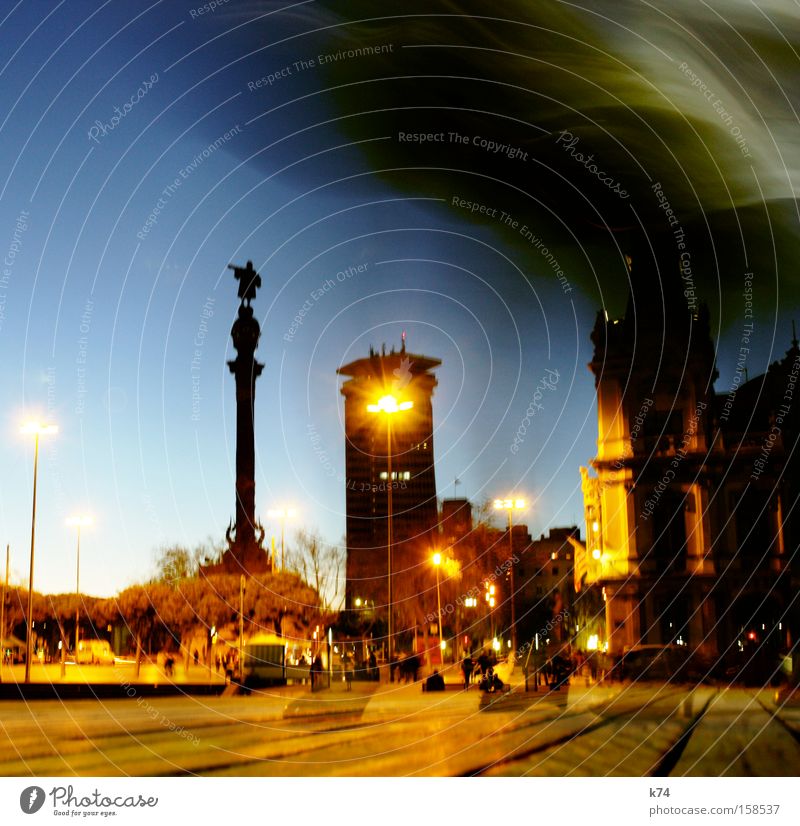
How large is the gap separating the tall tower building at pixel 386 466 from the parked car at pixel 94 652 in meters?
14.8

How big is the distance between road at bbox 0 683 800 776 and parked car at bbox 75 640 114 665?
31.6m

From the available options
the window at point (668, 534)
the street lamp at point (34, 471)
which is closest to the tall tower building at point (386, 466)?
the street lamp at point (34, 471)

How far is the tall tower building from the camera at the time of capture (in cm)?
2808

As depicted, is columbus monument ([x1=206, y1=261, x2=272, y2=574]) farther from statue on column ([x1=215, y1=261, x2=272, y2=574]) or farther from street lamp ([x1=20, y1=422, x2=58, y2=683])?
street lamp ([x1=20, y1=422, x2=58, y2=683])

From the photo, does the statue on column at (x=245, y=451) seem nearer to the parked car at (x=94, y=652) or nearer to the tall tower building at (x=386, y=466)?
the tall tower building at (x=386, y=466)

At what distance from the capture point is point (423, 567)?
196 ft

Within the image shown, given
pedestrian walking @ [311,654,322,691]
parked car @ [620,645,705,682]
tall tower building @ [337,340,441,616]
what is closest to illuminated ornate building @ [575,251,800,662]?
tall tower building @ [337,340,441,616]

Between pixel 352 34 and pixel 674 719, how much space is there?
16.4 m

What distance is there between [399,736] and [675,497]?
36798 mm

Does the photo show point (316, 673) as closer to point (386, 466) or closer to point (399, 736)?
point (399, 736)

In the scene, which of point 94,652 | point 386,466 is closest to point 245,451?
point 386,466

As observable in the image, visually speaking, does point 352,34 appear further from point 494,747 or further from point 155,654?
point 155,654

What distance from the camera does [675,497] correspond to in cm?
5375

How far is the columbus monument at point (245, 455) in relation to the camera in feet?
149
